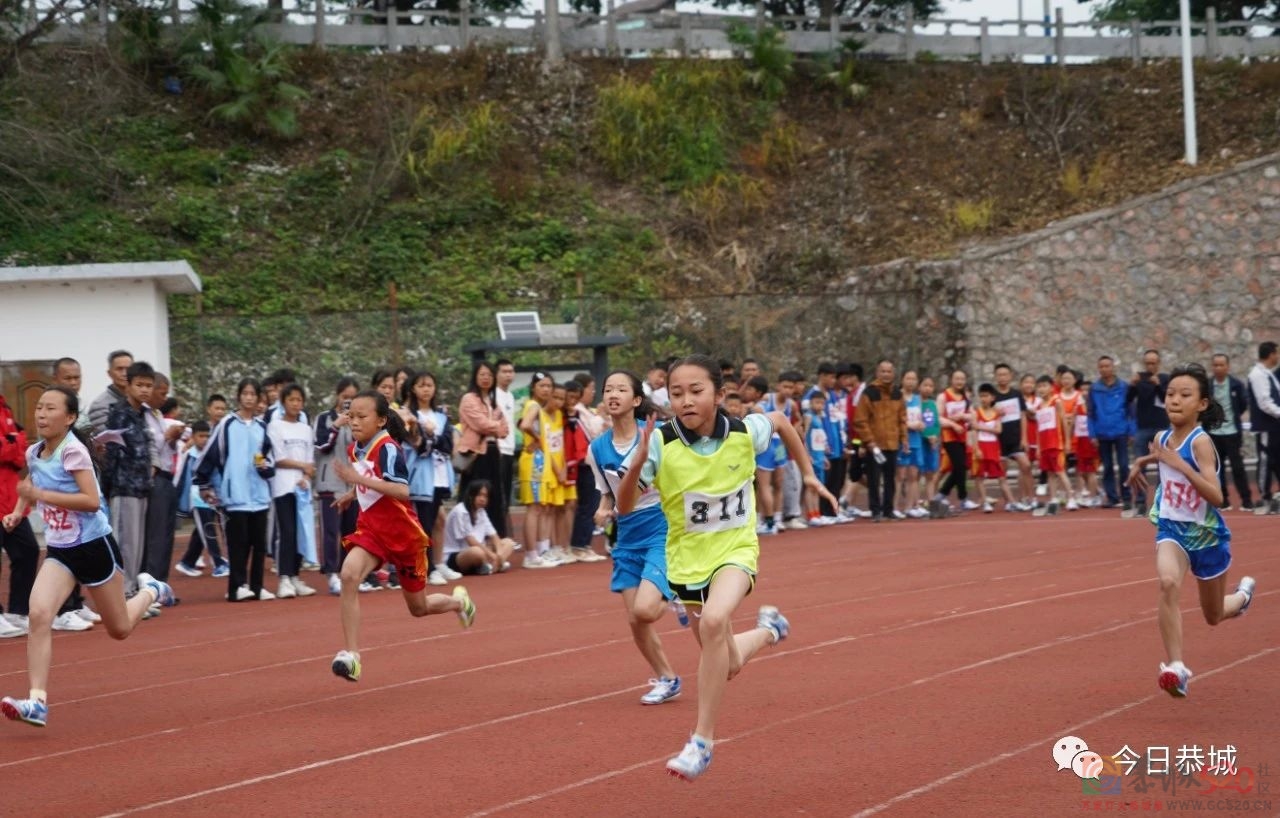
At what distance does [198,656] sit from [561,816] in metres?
5.96

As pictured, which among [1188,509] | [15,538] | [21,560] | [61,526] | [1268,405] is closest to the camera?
[1188,509]

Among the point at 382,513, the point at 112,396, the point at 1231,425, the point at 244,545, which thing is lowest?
the point at 244,545

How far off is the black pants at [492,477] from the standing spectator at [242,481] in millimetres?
2675

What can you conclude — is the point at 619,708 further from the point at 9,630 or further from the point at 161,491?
the point at 161,491

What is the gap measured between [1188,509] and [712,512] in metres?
2.98

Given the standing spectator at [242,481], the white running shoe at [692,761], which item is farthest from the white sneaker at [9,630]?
the white running shoe at [692,761]

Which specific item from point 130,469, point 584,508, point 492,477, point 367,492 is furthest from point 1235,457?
point 367,492

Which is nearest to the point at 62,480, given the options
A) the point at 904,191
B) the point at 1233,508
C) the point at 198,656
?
the point at 198,656

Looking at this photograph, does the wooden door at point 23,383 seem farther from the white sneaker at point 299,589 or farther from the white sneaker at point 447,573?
the white sneaker at point 447,573

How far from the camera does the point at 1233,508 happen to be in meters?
20.8

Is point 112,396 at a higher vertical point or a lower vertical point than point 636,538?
higher

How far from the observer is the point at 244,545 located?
14875 millimetres

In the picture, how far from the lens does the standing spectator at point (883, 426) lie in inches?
841

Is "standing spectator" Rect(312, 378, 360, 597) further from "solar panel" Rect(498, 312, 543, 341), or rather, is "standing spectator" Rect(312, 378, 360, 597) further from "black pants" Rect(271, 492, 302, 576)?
"solar panel" Rect(498, 312, 543, 341)
